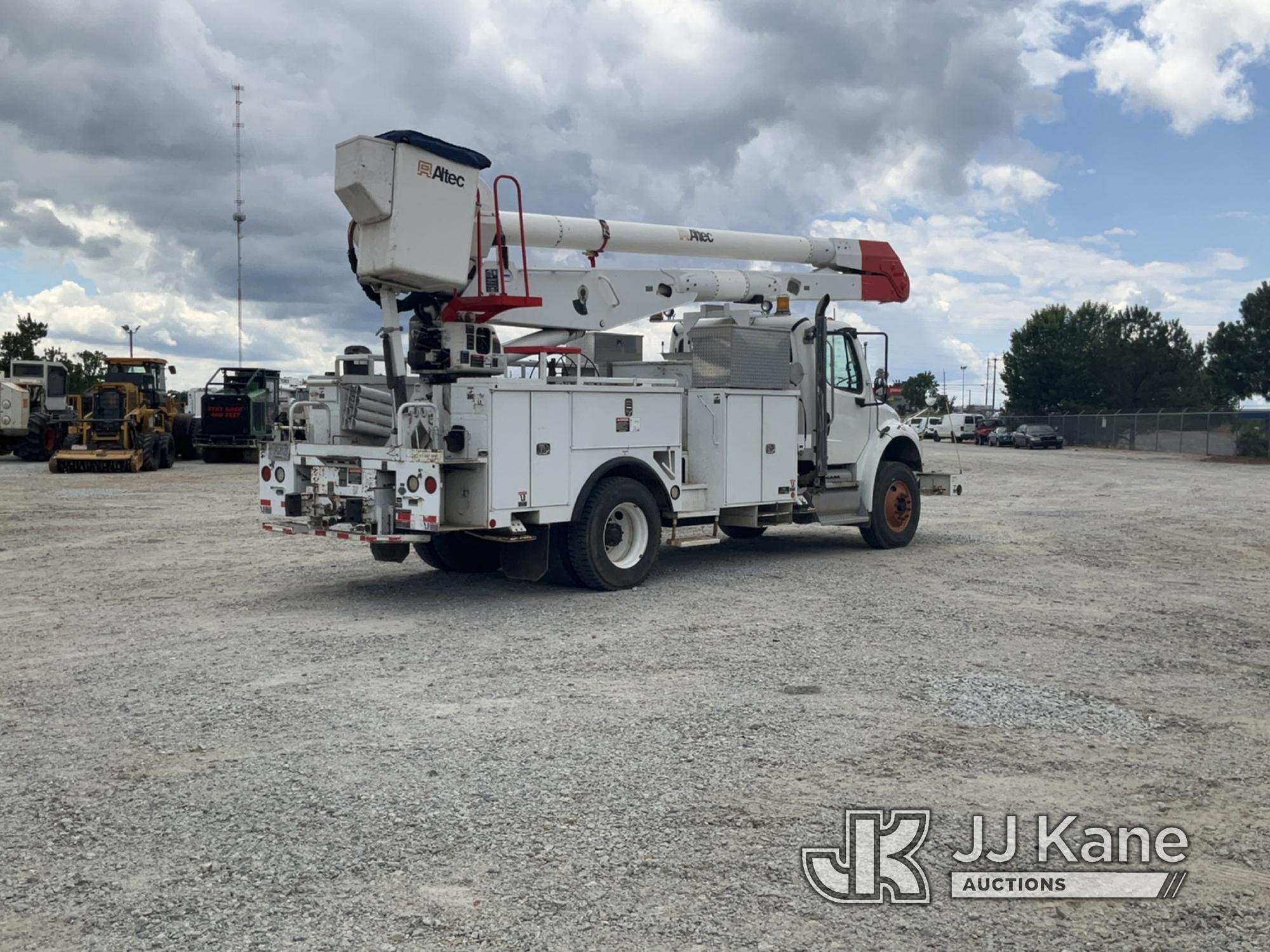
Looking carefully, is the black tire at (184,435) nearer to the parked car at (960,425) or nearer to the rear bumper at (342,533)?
the rear bumper at (342,533)

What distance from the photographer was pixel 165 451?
31500 millimetres

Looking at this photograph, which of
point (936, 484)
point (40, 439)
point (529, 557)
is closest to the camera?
point (529, 557)

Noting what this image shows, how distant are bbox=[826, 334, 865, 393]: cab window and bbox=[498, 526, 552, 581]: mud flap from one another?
177 inches

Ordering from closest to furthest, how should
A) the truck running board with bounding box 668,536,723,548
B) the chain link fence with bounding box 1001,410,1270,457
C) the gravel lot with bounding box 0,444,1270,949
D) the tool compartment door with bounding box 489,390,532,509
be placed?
the gravel lot with bounding box 0,444,1270,949
the tool compartment door with bounding box 489,390,532,509
the truck running board with bounding box 668,536,723,548
the chain link fence with bounding box 1001,410,1270,457

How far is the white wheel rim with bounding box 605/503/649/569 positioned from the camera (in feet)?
36.3

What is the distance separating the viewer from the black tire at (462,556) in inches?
472

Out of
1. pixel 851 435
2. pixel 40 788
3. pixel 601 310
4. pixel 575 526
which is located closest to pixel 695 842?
pixel 40 788

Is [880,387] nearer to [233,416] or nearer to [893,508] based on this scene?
[893,508]

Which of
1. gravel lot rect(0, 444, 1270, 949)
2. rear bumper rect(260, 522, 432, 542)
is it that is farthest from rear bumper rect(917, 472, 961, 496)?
rear bumper rect(260, 522, 432, 542)

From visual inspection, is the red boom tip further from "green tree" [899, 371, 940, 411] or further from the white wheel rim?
"green tree" [899, 371, 940, 411]

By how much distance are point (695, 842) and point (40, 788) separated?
2958 mm

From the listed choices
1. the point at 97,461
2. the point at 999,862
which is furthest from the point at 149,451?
the point at 999,862

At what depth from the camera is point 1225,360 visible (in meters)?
64.4

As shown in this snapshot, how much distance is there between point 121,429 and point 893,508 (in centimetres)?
2242
